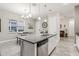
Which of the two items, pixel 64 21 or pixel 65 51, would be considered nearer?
pixel 65 51

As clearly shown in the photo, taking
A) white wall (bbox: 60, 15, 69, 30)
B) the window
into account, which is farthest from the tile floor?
white wall (bbox: 60, 15, 69, 30)

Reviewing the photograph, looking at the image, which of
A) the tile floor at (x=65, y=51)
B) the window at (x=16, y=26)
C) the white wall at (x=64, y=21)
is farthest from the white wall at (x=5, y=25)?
the white wall at (x=64, y=21)

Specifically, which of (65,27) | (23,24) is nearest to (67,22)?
(65,27)

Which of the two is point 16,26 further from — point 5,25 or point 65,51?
point 65,51

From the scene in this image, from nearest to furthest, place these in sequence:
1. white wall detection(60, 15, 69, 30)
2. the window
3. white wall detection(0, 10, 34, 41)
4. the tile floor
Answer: the tile floor, white wall detection(0, 10, 34, 41), the window, white wall detection(60, 15, 69, 30)

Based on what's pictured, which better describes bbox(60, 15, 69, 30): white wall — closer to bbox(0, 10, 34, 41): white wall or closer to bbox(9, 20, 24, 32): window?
bbox(9, 20, 24, 32): window

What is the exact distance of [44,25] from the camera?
26.3ft

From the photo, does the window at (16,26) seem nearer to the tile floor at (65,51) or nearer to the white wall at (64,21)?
the tile floor at (65,51)

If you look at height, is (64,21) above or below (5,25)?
above

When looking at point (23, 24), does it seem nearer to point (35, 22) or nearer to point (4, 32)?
point (35, 22)

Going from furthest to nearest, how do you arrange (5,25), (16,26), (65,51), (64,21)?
(64,21) → (16,26) → (5,25) → (65,51)

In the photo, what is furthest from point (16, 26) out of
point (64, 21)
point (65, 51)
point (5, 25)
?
point (64, 21)

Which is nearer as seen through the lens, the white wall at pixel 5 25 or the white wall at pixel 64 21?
the white wall at pixel 5 25

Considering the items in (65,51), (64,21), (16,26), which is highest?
(64,21)
